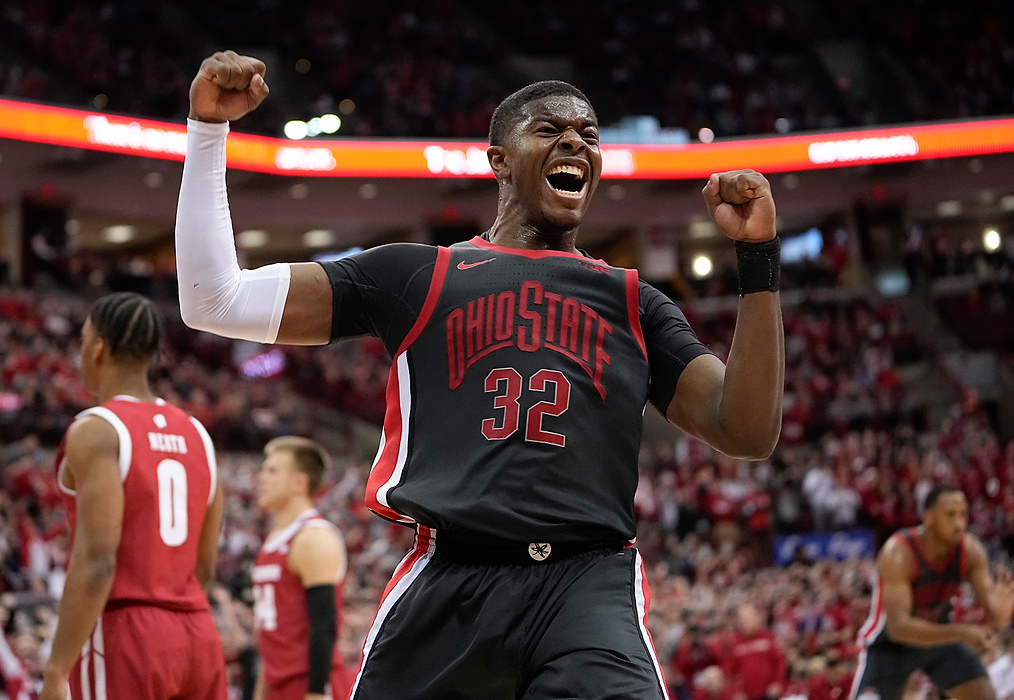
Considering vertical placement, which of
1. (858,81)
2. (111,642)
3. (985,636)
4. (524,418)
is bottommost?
(985,636)

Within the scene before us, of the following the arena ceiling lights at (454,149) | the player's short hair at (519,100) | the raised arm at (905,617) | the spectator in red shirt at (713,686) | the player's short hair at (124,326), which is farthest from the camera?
the arena ceiling lights at (454,149)

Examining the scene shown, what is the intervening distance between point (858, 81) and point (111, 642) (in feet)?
84.7

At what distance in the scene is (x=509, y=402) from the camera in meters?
2.49

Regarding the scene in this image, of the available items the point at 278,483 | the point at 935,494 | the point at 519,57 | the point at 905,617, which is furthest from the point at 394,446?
the point at 519,57

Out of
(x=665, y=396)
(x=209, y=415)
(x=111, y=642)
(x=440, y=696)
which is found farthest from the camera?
(x=209, y=415)

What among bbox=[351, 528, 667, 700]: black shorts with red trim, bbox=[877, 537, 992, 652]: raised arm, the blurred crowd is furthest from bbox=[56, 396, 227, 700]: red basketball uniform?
the blurred crowd

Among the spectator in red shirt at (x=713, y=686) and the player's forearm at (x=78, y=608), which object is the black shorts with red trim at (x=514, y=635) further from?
the spectator in red shirt at (x=713, y=686)

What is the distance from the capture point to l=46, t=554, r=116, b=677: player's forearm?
3408 millimetres

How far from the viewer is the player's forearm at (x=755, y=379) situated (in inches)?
95.3

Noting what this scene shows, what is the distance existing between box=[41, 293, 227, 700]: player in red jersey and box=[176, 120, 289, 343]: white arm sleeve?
4.11 feet

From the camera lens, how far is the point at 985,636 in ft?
20.4

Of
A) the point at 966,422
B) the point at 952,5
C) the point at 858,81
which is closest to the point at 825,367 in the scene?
the point at 966,422

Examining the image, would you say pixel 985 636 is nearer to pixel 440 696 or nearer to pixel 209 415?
pixel 440 696

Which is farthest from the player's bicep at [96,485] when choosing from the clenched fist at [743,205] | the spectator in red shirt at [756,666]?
the spectator in red shirt at [756,666]
